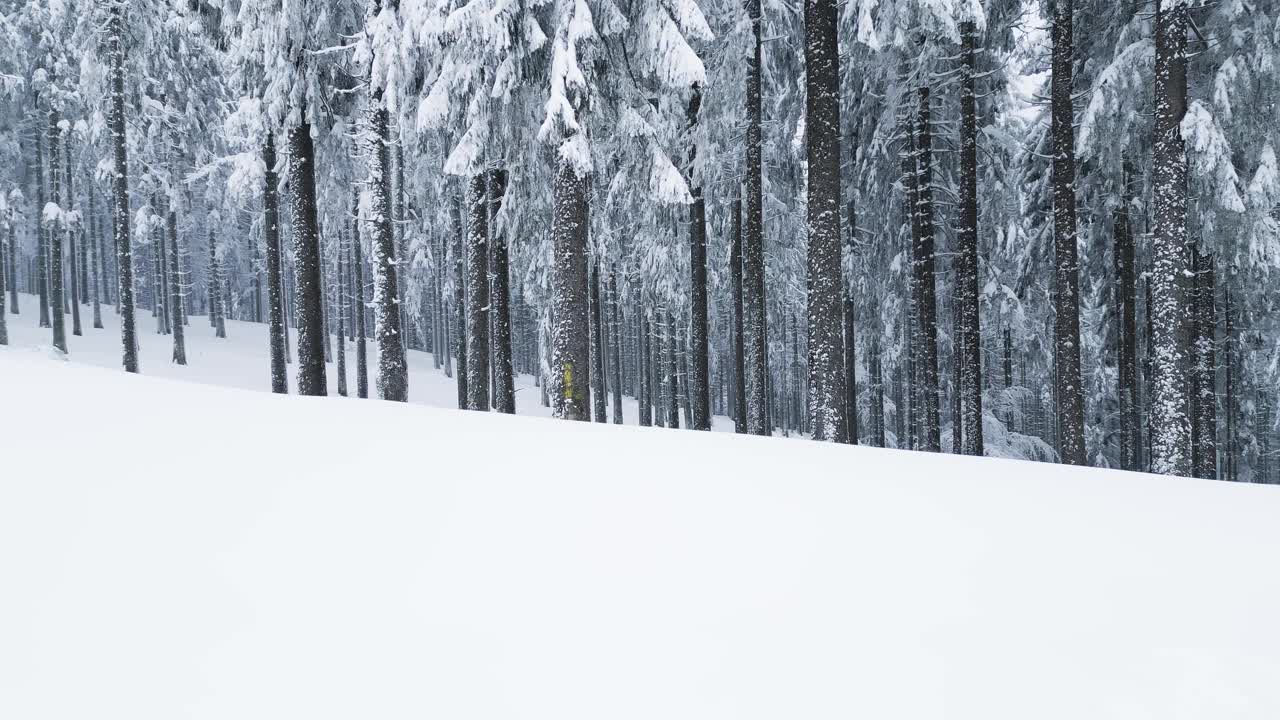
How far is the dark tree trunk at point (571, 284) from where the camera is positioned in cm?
1127

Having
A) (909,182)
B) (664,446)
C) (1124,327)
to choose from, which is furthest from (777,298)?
(664,446)

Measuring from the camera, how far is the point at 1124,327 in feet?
57.6

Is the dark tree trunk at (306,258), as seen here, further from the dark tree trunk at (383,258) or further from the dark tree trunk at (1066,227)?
the dark tree trunk at (1066,227)

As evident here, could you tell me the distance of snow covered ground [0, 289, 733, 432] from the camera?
2652 centimetres

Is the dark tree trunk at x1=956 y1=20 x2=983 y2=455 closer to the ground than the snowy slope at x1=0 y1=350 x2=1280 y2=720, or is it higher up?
higher up

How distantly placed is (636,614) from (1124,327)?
1816cm

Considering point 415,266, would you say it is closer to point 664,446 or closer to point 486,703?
point 664,446

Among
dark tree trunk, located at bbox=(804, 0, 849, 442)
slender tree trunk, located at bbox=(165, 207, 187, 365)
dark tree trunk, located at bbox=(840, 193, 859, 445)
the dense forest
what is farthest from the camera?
slender tree trunk, located at bbox=(165, 207, 187, 365)

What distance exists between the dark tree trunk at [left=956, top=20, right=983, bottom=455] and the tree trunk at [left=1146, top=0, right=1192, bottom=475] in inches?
151

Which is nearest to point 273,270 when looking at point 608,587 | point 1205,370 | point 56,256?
point 56,256

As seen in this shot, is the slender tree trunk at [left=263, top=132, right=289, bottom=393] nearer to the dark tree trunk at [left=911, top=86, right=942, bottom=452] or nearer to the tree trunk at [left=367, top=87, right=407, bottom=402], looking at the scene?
the tree trunk at [left=367, top=87, right=407, bottom=402]

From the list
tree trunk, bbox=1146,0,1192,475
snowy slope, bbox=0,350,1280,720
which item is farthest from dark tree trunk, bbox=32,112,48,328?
tree trunk, bbox=1146,0,1192,475

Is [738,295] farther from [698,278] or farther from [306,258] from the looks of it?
[306,258]

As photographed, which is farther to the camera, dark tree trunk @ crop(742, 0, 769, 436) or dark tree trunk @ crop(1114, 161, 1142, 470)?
dark tree trunk @ crop(1114, 161, 1142, 470)
